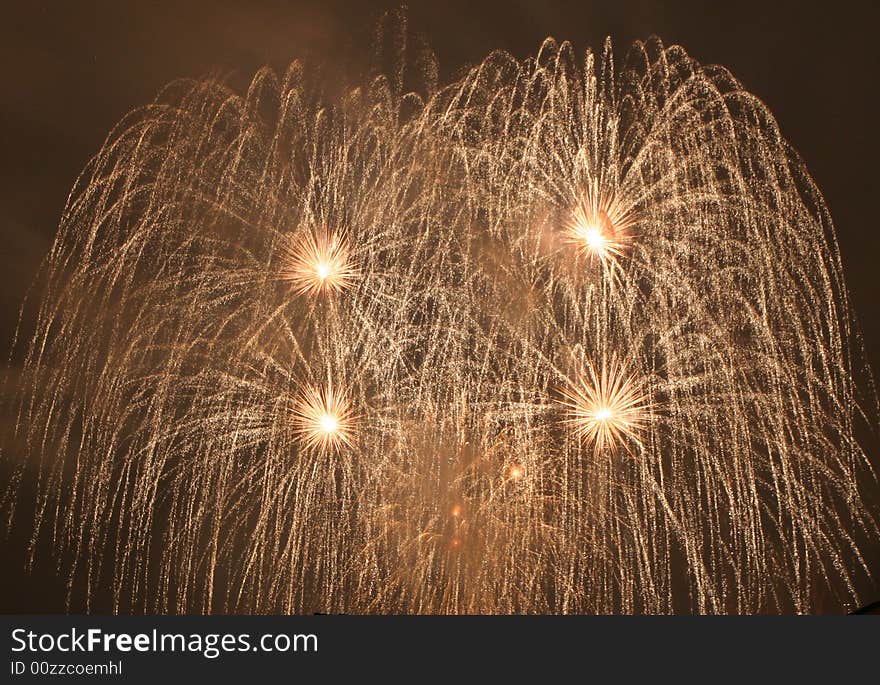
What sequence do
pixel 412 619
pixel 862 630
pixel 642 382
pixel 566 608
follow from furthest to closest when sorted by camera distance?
pixel 566 608
pixel 642 382
pixel 412 619
pixel 862 630

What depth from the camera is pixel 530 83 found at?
2766 centimetres

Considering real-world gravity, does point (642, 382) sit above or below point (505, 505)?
above

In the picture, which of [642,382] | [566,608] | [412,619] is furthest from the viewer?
[566,608]

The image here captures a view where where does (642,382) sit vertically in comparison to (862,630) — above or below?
above

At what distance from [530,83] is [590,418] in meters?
10.0

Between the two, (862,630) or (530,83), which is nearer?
(862,630)

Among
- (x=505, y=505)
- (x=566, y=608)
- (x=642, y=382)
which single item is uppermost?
(x=642, y=382)

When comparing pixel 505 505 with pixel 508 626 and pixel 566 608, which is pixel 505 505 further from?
pixel 508 626

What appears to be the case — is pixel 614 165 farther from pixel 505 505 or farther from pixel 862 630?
pixel 862 630

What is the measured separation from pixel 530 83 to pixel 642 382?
9420 millimetres

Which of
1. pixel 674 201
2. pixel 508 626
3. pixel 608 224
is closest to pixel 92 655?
pixel 508 626

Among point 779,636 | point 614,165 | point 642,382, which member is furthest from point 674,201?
point 779,636

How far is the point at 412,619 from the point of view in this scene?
14125 millimetres

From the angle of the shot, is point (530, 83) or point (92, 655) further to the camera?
point (530, 83)
